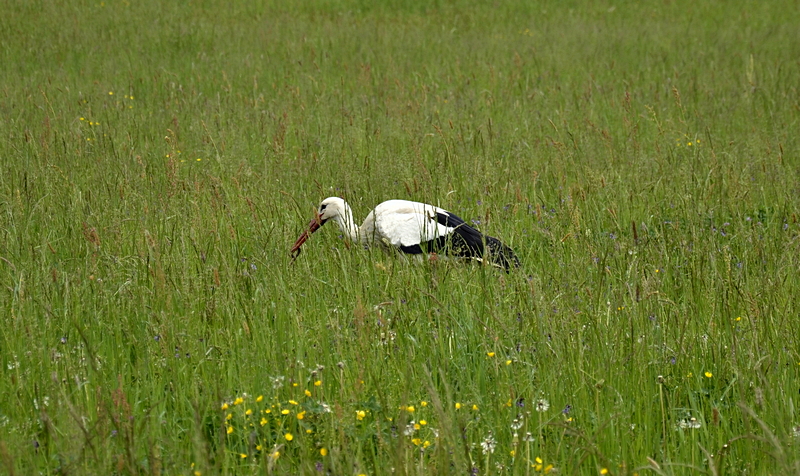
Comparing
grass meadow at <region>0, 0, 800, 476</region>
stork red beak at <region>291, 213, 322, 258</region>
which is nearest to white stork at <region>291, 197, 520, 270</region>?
stork red beak at <region>291, 213, 322, 258</region>

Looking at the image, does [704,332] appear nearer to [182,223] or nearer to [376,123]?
[182,223]

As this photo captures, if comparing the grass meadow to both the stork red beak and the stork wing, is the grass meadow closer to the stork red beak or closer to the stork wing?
the stork red beak

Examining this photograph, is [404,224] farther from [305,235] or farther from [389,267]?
[389,267]

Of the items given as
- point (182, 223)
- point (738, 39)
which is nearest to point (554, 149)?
point (182, 223)

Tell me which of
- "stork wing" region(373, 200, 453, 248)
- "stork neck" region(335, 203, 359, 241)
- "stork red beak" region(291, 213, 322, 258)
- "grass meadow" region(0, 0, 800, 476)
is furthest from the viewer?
"stork neck" region(335, 203, 359, 241)

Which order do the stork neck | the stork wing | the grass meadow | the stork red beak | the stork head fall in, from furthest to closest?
the stork head → the stork neck → the stork wing → the stork red beak → the grass meadow

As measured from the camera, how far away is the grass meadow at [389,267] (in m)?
2.30

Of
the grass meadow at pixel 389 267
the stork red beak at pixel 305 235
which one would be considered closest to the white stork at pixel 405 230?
the stork red beak at pixel 305 235

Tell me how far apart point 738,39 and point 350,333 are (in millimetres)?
10792

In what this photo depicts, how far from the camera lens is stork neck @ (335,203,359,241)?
447cm

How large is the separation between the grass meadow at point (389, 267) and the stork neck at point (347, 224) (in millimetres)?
117

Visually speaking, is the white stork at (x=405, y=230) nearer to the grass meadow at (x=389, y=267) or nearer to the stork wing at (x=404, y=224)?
the stork wing at (x=404, y=224)

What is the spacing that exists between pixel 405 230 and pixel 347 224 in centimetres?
37

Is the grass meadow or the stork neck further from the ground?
the grass meadow
